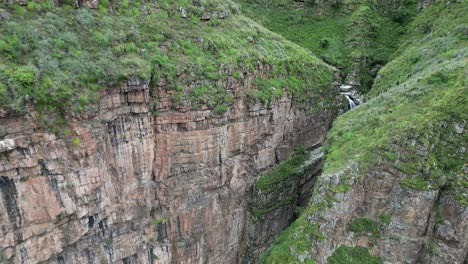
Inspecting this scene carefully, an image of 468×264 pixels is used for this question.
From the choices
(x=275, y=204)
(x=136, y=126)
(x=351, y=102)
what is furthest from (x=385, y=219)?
(x=351, y=102)

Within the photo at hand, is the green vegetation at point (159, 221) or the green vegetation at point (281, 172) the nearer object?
the green vegetation at point (159, 221)

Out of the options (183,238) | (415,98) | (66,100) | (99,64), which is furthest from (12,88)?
(415,98)

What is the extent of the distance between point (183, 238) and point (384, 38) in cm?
3030

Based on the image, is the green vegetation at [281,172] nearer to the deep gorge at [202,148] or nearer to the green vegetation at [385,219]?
the deep gorge at [202,148]

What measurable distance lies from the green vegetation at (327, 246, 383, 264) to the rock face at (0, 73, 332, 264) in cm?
852

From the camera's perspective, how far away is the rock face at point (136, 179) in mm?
16328

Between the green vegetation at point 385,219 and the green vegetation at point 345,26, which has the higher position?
the green vegetation at point 345,26

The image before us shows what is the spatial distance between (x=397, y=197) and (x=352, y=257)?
3.51 metres

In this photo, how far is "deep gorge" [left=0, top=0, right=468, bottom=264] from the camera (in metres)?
16.7

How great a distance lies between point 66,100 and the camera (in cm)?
1694

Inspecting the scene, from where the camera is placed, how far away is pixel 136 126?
19.5 metres

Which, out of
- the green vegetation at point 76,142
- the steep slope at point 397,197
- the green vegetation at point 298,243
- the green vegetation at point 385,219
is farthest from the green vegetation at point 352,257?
the green vegetation at point 76,142

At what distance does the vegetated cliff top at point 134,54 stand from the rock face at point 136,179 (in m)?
0.87

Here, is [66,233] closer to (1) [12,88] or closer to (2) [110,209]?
(2) [110,209]
